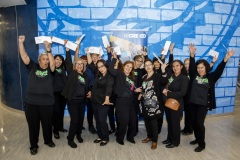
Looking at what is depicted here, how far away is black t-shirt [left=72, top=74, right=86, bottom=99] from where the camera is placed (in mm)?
3212

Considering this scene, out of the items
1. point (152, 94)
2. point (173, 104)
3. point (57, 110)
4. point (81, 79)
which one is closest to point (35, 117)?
point (57, 110)

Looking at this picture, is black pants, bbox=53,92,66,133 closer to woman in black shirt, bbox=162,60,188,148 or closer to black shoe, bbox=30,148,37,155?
black shoe, bbox=30,148,37,155

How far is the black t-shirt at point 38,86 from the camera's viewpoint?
2.95 m

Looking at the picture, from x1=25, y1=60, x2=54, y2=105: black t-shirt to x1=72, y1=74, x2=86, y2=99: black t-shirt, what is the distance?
1.31 feet

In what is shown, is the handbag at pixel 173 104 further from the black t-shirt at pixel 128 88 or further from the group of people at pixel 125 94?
the black t-shirt at pixel 128 88

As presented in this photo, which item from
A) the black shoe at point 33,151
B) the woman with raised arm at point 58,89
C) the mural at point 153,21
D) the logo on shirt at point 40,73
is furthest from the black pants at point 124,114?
the mural at point 153,21

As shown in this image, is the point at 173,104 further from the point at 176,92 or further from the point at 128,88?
the point at 128,88

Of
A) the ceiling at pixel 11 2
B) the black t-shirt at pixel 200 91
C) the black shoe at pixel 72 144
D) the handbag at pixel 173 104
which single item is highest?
the ceiling at pixel 11 2

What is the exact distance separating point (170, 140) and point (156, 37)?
7.54 feet

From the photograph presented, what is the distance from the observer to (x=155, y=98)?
319cm

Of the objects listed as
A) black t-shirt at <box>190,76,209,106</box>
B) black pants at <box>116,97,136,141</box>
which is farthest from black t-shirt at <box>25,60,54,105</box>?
black t-shirt at <box>190,76,209,106</box>

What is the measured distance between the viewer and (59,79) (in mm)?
3602

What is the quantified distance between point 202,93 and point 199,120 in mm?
410

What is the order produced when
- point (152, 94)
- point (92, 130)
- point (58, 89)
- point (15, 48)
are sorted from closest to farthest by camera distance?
point (152, 94), point (58, 89), point (92, 130), point (15, 48)
